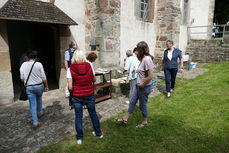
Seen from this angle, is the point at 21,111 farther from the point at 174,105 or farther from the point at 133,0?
the point at 133,0

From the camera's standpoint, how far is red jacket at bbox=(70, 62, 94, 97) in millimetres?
2805

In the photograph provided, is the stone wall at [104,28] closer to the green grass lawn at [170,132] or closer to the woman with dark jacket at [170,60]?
the woman with dark jacket at [170,60]

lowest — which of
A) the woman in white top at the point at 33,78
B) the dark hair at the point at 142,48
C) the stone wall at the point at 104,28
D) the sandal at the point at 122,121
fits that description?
the sandal at the point at 122,121

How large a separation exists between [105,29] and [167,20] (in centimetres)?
510

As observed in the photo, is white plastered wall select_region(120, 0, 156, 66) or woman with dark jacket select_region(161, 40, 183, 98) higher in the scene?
white plastered wall select_region(120, 0, 156, 66)

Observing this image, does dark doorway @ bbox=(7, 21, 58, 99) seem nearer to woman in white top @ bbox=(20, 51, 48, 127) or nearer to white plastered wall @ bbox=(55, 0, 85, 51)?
white plastered wall @ bbox=(55, 0, 85, 51)

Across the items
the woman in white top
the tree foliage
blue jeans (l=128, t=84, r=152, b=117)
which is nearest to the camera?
blue jeans (l=128, t=84, r=152, b=117)

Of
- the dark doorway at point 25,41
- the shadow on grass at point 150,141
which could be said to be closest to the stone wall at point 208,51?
the shadow on grass at point 150,141

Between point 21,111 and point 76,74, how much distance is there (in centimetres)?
287

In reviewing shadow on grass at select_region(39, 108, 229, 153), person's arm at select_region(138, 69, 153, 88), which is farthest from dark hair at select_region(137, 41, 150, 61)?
shadow on grass at select_region(39, 108, 229, 153)

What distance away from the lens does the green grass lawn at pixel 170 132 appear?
2.93 meters

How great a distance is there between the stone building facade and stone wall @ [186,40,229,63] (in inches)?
141

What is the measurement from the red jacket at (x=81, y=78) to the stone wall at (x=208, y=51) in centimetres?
1166

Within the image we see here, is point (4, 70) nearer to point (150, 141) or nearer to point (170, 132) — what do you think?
point (150, 141)
